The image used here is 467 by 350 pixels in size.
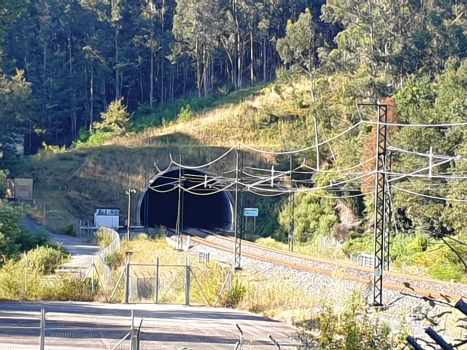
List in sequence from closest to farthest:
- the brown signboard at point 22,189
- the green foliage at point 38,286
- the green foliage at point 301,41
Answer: the green foliage at point 38,286 < the brown signboard at point 22,189 < the green foliage at point 301,41

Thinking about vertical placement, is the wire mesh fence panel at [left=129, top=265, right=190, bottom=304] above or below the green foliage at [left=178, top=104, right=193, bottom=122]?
below

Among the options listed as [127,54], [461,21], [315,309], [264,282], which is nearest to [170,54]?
[127,54]

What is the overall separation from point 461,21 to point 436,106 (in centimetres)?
1735

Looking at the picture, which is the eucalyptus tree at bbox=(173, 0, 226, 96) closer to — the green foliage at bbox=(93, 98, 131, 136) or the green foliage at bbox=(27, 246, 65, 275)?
the green foliage at bbox=(93, 98, 131, 136)

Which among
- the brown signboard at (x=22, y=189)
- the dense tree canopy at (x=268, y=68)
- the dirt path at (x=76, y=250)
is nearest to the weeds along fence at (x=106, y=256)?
the dirt path at (x=76, y=250)

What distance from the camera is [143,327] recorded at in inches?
661

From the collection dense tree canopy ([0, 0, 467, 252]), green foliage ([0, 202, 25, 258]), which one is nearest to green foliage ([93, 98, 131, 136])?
dense tree canopy ([0, 0, 467, 252])

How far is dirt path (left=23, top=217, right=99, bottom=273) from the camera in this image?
31.5 m

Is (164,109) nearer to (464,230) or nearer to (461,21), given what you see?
(461,21)

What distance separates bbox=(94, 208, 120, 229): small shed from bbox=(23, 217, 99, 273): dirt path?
317 centimetres

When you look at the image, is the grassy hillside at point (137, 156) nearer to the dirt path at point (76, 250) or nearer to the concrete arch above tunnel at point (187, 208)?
the concrete arch above tunnel at point (187, 208)

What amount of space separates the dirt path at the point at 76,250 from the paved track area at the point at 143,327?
9.35 metres

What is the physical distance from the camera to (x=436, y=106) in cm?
3956

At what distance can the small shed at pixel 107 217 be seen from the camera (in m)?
50.3
